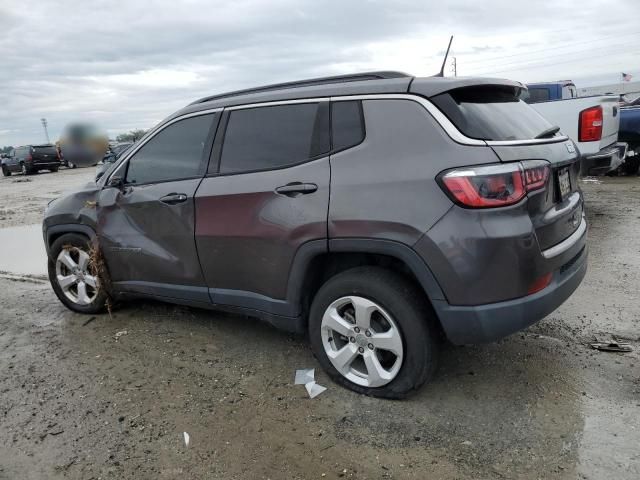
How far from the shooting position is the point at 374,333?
296 cm

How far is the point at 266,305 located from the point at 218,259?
482mm

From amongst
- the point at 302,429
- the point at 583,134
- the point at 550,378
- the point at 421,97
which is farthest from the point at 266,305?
the point at 583,134

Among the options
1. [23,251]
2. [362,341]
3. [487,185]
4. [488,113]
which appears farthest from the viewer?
[23,251]

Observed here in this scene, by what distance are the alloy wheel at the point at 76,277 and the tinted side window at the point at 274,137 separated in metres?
1.83

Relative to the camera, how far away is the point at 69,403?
10.7 feet

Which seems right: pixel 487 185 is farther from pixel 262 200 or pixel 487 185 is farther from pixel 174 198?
pixel 174 198

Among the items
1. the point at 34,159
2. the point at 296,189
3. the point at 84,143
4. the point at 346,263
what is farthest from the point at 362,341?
the point at 34,159

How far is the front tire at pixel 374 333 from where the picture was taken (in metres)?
2.84

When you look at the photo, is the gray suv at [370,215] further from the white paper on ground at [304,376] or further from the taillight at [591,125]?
the taillight at [591,125]

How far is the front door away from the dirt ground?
52 centimetres

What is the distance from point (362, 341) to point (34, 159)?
29041 mm

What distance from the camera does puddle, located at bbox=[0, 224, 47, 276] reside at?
6662mm

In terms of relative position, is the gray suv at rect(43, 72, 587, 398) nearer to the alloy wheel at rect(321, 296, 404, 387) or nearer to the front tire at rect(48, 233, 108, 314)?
the alloy wheel at rect(321, 296, 404, 387)

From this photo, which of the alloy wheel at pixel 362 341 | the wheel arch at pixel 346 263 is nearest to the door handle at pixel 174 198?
the wheel arch at pixel 346 263
